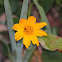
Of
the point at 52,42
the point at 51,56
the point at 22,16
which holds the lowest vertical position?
the point at 51,56

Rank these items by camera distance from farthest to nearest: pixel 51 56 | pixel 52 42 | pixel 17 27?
pixel 51 56 → pixel 52 42 → pixel 17 27

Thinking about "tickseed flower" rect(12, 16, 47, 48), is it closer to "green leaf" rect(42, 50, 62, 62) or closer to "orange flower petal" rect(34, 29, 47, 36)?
"orange flower petal" rect(34, 29, 47, 36)

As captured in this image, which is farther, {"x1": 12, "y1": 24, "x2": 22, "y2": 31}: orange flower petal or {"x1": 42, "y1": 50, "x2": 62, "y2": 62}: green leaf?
{"x1": 42, "y1": 50, "x2": 62, "y2": 62}: green leaf

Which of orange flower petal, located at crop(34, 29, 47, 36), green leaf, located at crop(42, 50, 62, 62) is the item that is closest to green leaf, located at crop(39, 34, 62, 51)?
orange flower petal, located at crop(34, 29, 47, 36)

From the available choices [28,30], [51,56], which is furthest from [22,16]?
[51,56]

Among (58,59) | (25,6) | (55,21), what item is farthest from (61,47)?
(55,21)

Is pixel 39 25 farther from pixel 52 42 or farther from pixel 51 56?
pixel 51 56

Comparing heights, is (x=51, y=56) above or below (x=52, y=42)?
below

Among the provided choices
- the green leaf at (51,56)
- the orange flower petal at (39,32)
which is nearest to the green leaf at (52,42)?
the orange flower petal at (39,32)

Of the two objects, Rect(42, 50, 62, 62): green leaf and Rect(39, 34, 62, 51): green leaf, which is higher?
Rect(39, 34, 62, 51): green leaf
